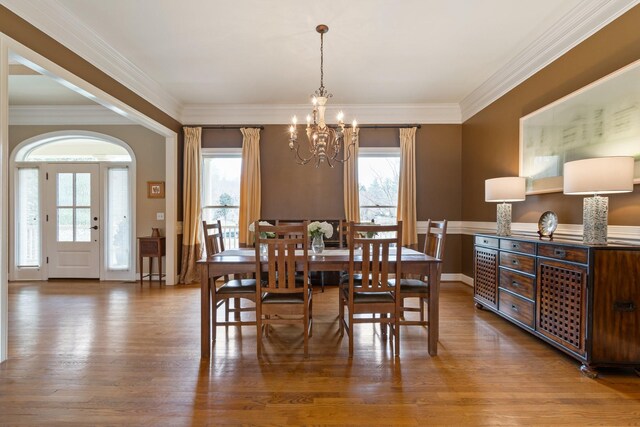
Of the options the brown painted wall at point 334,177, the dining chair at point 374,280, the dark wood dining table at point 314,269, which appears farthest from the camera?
the brown painted wall at point 334,177

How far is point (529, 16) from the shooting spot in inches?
106

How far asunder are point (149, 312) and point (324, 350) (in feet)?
7.41

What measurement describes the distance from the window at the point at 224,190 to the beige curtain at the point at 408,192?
2778 millimetres

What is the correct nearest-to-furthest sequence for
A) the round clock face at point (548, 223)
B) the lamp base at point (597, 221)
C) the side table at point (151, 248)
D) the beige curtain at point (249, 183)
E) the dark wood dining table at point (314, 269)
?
1. the lamp base at point (597, 221)
2. the dark wood dining table at point (314, 269)
3. the round clock face at point (548, 223)
4. the side table at point (151, 248)
5. the beige curtain at point (249, 183)

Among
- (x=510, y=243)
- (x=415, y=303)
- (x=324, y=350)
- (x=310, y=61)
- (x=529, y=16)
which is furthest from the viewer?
(x=415, y=303)

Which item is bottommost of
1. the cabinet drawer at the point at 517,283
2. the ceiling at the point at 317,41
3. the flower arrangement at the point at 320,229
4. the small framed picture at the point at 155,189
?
the cabinet drawer at the point at 517,283

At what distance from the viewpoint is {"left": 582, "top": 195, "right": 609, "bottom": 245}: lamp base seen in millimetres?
2158

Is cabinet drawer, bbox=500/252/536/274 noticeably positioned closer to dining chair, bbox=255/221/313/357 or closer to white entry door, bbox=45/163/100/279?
dining chair, bbox=255/221/313/357

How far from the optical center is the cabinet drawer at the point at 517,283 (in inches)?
104

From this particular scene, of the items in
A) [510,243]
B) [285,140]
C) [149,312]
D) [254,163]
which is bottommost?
[149,312]

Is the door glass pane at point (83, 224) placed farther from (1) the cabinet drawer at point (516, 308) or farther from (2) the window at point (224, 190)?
(1) the cabinet drawer at point (516, 308)

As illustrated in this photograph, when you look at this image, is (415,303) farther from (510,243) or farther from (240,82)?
(240,82)

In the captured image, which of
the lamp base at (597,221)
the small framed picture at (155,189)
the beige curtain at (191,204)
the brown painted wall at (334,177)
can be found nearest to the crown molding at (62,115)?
the small framed picture at (155,189)

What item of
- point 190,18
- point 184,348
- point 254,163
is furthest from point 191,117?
point 184,348
